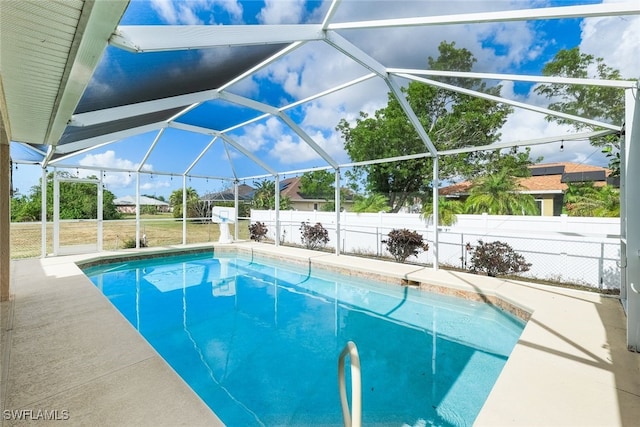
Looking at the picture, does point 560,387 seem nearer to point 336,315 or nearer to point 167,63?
point 336,315

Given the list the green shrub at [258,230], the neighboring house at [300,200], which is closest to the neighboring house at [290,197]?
the neighboring house at [300,200]

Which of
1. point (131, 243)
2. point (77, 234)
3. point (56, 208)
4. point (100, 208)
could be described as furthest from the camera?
point (131, 243)

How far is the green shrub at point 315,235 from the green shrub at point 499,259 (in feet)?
17.0

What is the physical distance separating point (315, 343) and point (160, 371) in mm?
2214

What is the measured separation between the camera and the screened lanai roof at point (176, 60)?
6.57 feet

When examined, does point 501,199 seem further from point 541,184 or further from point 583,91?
point 583,91

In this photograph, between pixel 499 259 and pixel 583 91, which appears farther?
pixel 499 259

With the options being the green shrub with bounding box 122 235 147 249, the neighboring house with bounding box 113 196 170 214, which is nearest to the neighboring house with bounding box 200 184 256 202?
the neighboring house with bounding box 113 196 170 214

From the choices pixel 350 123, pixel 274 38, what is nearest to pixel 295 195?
pixel 350 123

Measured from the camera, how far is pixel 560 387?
2.48m

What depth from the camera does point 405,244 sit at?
7.82 meters

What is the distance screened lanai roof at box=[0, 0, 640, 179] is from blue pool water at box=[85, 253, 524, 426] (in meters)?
3.29

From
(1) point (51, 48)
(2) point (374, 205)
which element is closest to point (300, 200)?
(2) point (374, 205)

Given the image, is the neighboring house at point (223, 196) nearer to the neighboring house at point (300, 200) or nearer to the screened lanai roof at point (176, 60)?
the screened lanai roof at point (176, 60)
